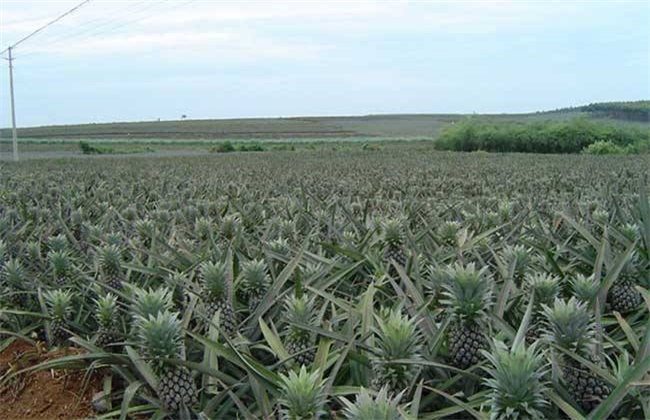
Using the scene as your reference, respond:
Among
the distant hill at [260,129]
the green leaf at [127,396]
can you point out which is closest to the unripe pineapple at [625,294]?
the green leaf at [127,396]

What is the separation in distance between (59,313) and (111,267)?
0.94 feet

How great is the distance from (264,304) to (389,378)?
70 centimetres

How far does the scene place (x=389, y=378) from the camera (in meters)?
1.46

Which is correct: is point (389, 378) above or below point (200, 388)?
above

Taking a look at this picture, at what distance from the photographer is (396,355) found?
1432mm

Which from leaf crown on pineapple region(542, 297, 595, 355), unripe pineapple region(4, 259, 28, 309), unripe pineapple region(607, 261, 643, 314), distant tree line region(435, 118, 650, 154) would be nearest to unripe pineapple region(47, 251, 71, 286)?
unripe pineapple region(4, 259, 28, 309)

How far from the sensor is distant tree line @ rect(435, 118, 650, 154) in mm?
37750

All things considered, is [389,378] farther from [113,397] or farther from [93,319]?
[93,319]

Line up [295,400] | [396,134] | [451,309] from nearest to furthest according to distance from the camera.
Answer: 1. [295,400]
2. [451,309]
3. [396,134]

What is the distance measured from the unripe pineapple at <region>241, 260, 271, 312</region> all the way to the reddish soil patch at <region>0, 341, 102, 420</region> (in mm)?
582

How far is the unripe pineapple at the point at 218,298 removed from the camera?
76.7 inches

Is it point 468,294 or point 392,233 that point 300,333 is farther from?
point 392,233

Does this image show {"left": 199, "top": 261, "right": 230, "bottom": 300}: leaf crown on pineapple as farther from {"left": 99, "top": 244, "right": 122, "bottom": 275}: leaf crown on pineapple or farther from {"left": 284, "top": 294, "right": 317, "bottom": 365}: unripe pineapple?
{"left": 99, "top": 244, "right": 122, "bottom": 275}: leaf crown on pineapple

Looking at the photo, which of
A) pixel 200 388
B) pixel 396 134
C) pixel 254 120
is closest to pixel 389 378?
pixel 200 388
